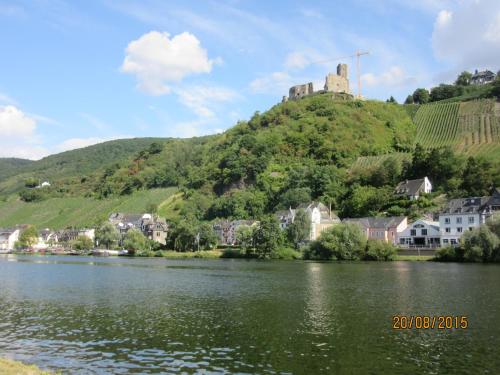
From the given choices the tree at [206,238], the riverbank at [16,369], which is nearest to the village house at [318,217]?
the tree at [206,238]

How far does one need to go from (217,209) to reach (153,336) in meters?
138

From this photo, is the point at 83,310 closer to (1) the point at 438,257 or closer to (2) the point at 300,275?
(2) the point at 300,275

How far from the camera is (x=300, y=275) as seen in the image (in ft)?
199

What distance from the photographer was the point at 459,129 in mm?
158875

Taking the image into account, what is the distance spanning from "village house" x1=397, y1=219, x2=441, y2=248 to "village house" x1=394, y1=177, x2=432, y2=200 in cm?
1539

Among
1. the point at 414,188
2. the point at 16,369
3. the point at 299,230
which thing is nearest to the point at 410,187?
the point at 414,188

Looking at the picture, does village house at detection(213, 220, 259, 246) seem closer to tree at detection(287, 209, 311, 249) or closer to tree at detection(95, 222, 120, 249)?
tree at detection(95, 222, 120, 249)

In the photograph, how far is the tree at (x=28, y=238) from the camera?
16938 cm

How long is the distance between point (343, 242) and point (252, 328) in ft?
208

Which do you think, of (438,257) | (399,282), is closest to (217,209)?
(438,257)

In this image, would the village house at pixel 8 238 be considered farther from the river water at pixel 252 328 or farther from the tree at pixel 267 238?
the river water at pixel 252 328

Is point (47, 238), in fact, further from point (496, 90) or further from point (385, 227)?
point (496, 90)

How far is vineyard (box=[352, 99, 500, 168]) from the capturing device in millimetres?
140500

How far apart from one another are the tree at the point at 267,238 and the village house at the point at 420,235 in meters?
23.9
